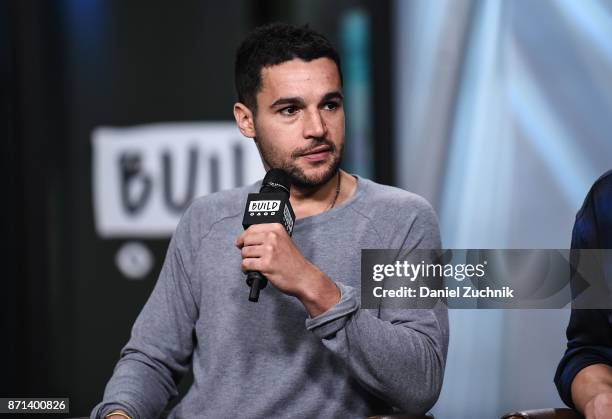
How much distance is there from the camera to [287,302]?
1.87 m

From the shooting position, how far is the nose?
182 centimetres

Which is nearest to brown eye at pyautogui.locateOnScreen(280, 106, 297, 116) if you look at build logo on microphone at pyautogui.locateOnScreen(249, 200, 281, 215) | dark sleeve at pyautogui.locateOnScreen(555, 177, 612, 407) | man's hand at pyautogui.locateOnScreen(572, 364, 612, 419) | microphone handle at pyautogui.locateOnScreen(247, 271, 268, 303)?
build logo on microphone at pyautogui.locateOnScreen(249, 200, 281, 215)

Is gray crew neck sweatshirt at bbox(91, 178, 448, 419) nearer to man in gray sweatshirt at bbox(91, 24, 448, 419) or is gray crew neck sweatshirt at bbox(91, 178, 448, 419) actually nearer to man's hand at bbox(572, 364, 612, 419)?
man in gray sweatshirt at bbox(91, 24, 448, 419)

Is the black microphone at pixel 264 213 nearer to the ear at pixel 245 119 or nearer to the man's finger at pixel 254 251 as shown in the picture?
the man's finger at pixel 254 251

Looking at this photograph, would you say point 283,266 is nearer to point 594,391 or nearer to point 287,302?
point 287,302

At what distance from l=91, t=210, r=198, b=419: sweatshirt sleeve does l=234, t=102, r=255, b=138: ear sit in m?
0.24

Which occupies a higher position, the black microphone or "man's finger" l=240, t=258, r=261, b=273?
the black microphone

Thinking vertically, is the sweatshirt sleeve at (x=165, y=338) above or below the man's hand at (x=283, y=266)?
below

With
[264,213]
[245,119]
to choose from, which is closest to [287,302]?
[264,213]

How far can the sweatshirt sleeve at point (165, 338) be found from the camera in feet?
6.31

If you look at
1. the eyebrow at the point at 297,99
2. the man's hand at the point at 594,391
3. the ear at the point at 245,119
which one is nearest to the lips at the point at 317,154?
the eyebrow at the point at 297,99

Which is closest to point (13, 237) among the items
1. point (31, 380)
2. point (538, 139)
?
point (31, 380)

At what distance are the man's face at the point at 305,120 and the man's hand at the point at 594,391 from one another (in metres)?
0.65

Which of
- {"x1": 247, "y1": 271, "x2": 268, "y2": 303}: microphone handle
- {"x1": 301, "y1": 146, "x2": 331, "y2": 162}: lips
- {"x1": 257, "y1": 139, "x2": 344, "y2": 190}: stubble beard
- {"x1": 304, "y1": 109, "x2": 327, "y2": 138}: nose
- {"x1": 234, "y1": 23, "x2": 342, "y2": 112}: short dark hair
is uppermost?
{"x1": 234, "y1": 23, "x2": 342, "y2": 112}: short dark hair
